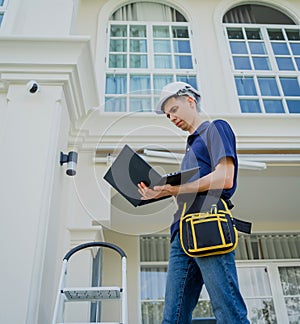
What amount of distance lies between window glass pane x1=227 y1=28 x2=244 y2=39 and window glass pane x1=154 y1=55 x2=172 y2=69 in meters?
0.90

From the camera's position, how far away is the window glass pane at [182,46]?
4.08 m

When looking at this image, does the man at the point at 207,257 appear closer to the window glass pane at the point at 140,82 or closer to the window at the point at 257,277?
the window glass pane at the point at 140,82

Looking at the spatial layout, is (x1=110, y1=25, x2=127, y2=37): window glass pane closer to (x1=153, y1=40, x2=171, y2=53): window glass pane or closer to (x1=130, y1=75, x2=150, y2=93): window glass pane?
(x1=153, y1=40, x2=171, y2=53): window glass pane

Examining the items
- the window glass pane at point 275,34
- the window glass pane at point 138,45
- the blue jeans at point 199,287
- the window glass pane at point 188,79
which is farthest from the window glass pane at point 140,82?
the blue jeans at point 199,287

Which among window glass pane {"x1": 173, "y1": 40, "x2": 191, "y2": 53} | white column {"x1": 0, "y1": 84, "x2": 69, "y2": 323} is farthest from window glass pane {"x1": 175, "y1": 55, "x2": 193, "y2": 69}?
white column {"x1": 0, "y1": 84, "x2": 69, "y2": 323}

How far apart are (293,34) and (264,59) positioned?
72 cm

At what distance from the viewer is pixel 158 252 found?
12.9ft

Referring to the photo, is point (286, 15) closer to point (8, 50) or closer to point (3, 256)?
point (8, 50)

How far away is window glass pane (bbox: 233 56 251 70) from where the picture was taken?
3.93m

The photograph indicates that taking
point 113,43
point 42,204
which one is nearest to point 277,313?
point 42,204

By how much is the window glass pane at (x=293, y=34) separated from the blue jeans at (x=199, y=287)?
3.93 metres

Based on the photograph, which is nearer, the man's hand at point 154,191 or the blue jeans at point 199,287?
the blue jeans at point 199,287

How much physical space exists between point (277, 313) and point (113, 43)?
344 cm

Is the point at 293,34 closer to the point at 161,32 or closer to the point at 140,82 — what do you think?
the point at 161,32
